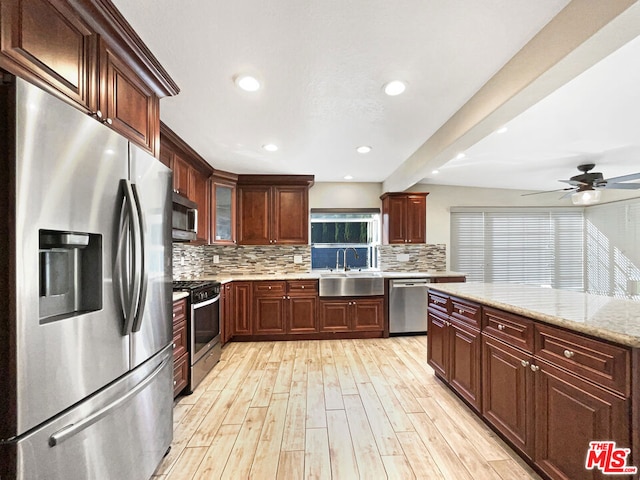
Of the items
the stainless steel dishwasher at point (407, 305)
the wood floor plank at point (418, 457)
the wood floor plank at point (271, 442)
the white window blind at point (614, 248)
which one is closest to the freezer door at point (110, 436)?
the wood floor plank at point (271, 442)

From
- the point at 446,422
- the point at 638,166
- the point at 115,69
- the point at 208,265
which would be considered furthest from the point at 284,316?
the point at 638,166

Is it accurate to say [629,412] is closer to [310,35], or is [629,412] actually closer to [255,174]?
[310,35]

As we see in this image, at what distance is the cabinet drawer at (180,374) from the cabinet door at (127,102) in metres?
1.66

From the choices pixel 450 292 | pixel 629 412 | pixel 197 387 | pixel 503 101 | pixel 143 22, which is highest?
pixel 143 22

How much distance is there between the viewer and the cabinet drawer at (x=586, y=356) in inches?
45.7

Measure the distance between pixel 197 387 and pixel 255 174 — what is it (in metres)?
2.80

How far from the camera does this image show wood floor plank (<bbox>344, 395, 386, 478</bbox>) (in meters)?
1.64

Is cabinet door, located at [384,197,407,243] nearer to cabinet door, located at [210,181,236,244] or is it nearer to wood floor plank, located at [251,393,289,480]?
cabinet door, located at [210,181,236,244]

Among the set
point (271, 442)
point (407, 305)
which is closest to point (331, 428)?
point (271, 442)

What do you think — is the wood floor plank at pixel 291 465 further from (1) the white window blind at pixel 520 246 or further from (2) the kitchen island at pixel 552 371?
(1) the white window blind at pixel 520 246

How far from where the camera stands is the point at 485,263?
201 inches

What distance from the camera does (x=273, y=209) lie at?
4.36 metres

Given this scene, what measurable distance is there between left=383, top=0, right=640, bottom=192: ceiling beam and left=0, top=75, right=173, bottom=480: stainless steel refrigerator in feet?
6.71

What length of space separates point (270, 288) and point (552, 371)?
314 cm
